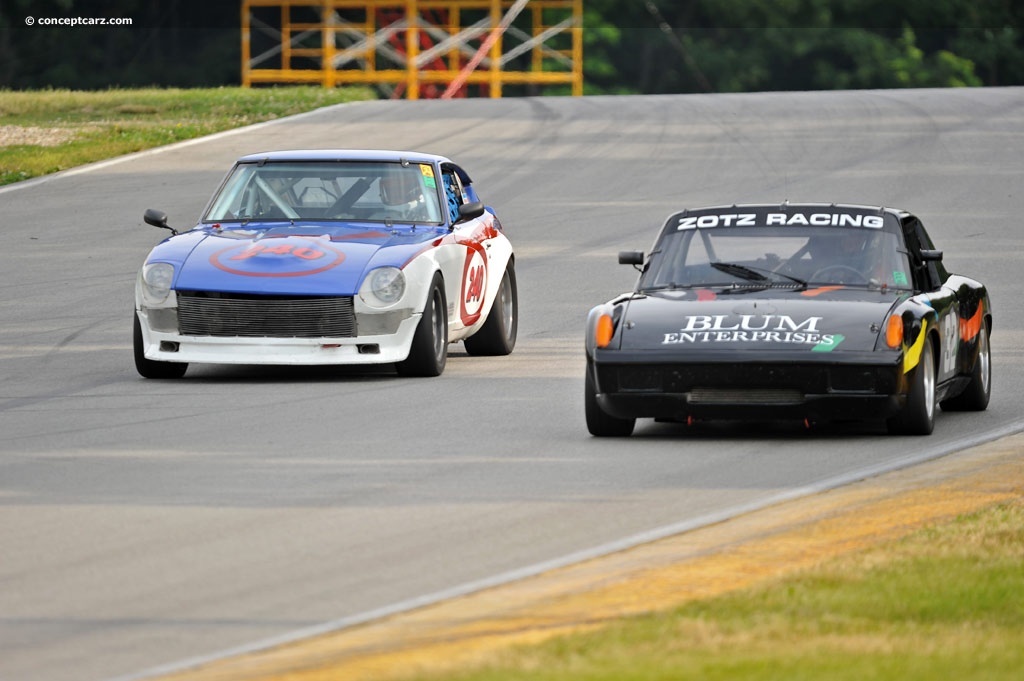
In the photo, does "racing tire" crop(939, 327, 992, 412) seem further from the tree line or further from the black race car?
the tree line

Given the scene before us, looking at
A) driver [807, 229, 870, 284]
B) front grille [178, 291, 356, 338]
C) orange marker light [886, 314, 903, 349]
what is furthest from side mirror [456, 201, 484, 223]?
orange marker light [886, 314, 903, 349]

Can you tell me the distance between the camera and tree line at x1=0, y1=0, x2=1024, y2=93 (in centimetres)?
6819

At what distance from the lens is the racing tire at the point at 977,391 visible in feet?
39.6

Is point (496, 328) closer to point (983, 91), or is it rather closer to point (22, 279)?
point (22, 279)

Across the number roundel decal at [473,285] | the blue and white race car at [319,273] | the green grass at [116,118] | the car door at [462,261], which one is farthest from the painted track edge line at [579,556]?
the green grass at [116,118]

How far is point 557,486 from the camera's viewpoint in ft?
30.6

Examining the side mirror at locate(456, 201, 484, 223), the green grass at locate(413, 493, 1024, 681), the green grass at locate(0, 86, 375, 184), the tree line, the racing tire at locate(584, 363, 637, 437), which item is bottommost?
the tree line

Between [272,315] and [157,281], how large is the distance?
0.82m

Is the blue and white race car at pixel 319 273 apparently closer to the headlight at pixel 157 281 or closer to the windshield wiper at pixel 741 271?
the headlight at pixel 157 281

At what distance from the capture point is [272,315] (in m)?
13.1

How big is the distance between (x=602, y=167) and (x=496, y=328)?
1570 centimetres

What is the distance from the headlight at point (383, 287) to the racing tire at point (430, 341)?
23cm

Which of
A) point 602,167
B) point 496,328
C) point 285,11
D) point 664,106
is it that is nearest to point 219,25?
point 285,11

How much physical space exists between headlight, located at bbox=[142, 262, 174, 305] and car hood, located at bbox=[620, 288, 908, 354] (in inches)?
139
